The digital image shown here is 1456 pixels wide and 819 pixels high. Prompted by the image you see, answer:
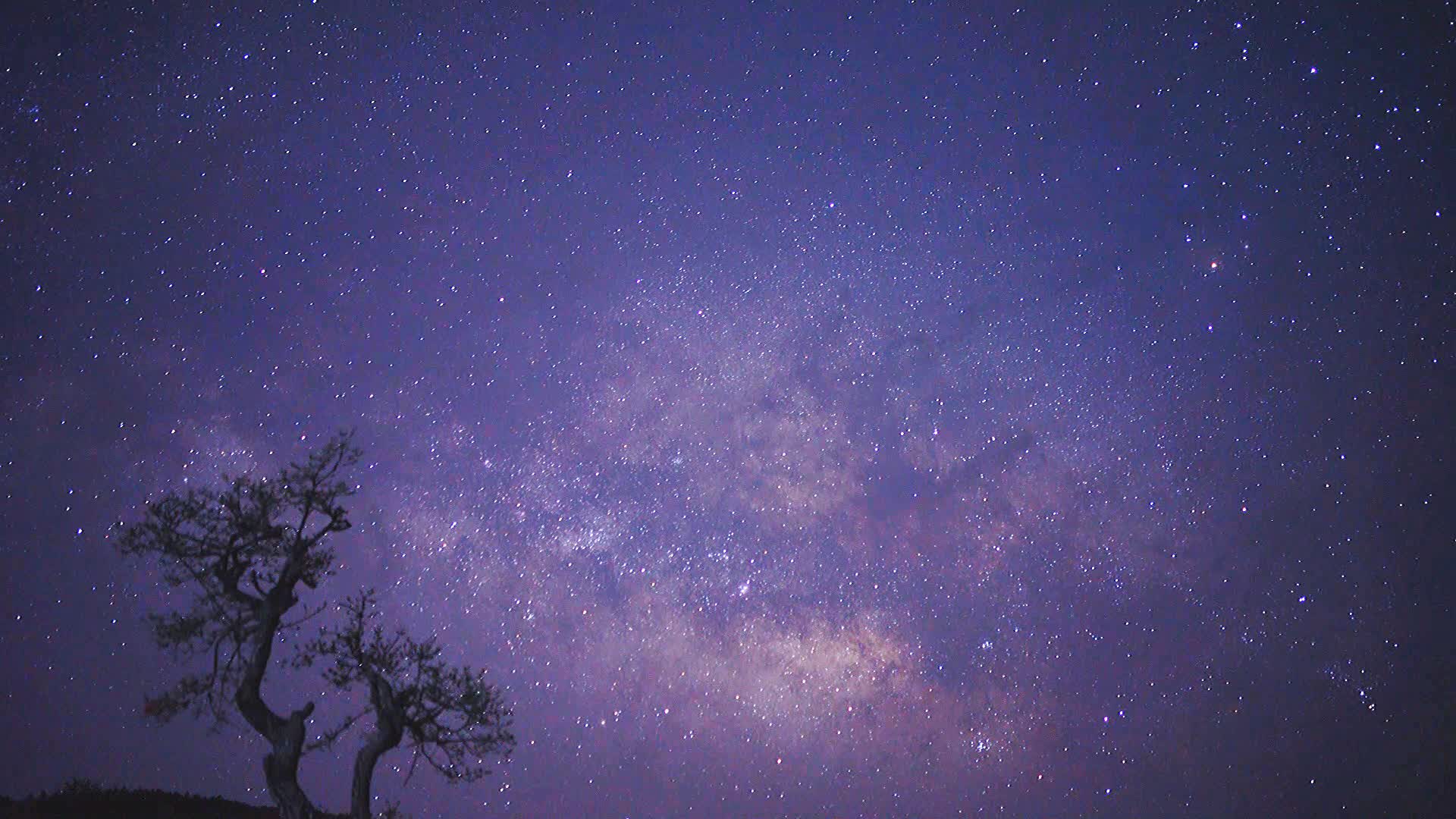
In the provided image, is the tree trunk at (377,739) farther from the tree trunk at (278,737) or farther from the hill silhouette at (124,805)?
the hill silhouette at (124,805)

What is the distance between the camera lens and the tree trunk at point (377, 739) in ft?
53.0

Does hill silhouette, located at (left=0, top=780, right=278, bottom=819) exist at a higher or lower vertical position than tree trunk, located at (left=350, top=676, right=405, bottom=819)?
lower

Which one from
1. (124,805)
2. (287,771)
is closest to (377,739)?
(287,771)

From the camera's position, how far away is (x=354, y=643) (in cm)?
1706

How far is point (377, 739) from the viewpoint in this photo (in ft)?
54.8

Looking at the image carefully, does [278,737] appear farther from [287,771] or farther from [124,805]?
[124,805]

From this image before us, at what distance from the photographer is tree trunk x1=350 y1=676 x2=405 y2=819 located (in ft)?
53.0

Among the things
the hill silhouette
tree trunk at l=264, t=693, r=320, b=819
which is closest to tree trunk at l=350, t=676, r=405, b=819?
tree trunk at l=264, t=693, r=320, b=819

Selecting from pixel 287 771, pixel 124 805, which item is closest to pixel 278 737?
pixel 287 771

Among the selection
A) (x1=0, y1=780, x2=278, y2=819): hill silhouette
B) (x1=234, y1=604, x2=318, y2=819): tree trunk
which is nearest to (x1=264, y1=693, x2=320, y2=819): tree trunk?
(x1=234, y1=604, x2=318, y2=819): tree trunk

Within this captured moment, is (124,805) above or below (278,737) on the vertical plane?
below

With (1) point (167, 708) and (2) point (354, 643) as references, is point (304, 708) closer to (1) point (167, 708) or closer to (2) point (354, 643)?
(2) point (354, 643)

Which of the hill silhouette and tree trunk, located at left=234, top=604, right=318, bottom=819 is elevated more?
tree trunk, located at left=234, top=604, right=318, bottom=819

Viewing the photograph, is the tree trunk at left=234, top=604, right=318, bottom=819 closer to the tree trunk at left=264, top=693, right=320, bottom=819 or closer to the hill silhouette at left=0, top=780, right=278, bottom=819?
the tree trunk at left=264, top=693, right=320, bottom=819
